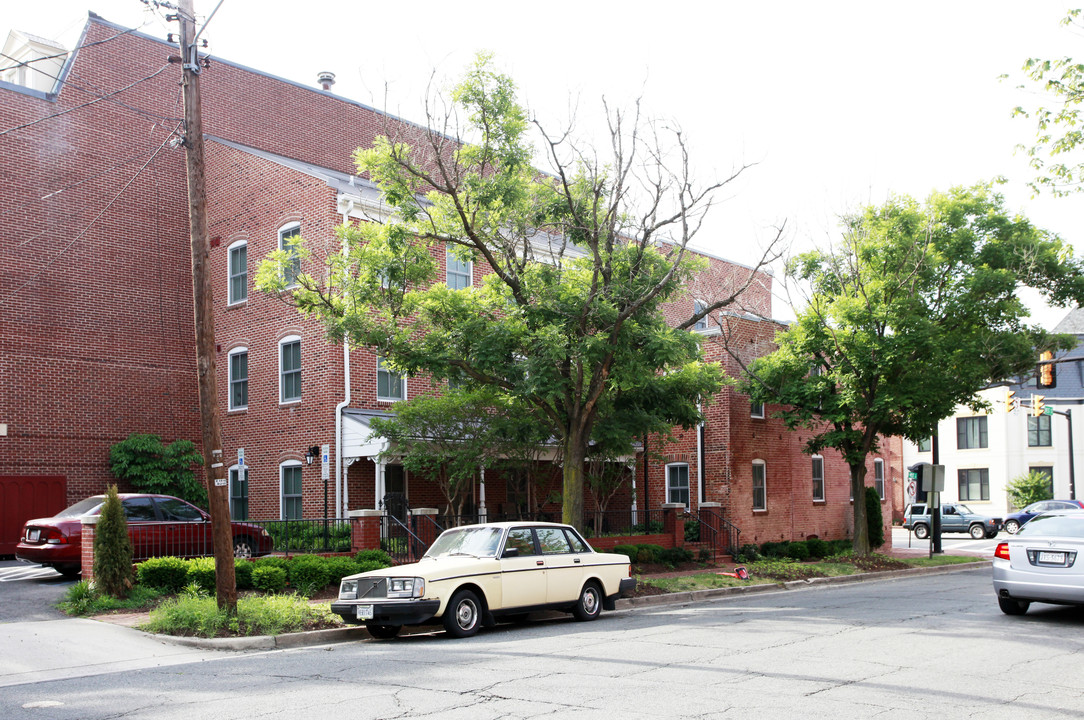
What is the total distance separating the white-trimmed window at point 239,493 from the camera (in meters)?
25.6

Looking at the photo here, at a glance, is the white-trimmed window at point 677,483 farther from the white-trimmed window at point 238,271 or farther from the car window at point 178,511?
the car window at point 178,511

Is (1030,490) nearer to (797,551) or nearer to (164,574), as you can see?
(797,551)

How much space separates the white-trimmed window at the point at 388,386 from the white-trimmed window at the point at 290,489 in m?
2.67

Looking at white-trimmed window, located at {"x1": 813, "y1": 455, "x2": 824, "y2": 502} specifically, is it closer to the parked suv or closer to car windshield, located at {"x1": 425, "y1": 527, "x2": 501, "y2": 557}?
the parked suv

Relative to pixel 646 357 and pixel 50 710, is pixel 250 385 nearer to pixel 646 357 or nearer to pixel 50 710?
pixel 646 357

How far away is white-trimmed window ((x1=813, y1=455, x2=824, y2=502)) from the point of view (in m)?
31.7

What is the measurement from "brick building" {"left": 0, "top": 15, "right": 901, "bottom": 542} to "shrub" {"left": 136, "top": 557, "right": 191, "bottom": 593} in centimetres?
653

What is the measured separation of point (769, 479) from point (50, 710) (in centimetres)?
2391

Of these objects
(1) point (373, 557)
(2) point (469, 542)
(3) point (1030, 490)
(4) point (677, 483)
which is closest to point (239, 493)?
(1) point (373, 557)

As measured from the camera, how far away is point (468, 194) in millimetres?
16672

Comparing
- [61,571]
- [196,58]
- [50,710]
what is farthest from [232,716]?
[61,571]

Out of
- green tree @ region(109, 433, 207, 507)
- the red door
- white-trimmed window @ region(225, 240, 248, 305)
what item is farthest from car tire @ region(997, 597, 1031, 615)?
the red door

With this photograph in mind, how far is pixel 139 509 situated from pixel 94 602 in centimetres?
410

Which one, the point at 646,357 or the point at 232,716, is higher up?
the point at 646,357
